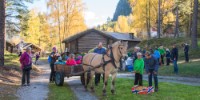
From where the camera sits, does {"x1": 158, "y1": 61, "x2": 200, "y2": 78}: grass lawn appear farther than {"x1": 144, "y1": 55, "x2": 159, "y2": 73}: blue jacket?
Yes

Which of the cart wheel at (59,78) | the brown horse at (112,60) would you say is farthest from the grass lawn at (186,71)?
the brown horse at (112,60)

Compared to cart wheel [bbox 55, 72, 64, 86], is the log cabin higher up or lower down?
higher up

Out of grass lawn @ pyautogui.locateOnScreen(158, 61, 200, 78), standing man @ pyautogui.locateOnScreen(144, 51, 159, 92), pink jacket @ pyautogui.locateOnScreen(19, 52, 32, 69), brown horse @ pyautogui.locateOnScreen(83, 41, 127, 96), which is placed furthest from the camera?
grass lawn @ pyautogui.locateOnScreen(158, 61, 200, 78)

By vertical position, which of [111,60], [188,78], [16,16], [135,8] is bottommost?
[188,78]

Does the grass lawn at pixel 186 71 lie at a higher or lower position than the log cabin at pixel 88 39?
lower

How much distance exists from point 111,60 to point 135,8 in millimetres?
45693

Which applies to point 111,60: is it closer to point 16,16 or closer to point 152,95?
point 152,95

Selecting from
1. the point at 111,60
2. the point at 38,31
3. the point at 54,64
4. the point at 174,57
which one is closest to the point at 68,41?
the point at 38,31

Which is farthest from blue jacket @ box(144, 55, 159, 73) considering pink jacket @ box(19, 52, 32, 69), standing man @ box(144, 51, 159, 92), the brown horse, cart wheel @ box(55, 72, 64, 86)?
pink jacket @ box(19, 52, 32, 69)

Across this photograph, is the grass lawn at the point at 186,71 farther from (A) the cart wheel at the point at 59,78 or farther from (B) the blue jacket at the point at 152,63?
(A) the cart wheel at the point at 59,78

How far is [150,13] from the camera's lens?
56.7 meters

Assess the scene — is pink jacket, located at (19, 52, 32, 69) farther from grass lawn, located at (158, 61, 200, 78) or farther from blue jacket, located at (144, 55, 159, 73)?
grass lawn, located at (158, 61, 200, 78)

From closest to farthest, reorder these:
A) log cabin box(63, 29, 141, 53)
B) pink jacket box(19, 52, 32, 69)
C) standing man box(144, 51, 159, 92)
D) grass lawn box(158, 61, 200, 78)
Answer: standing man box(144, 51, 159, 92) → pink jacket box(19, 52, 32, 69) → grass lawn box(158, 61, 200, 78) → log cabin box(63, 29, 141, 53)

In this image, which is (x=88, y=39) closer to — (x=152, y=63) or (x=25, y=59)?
(x=25, y=59)
